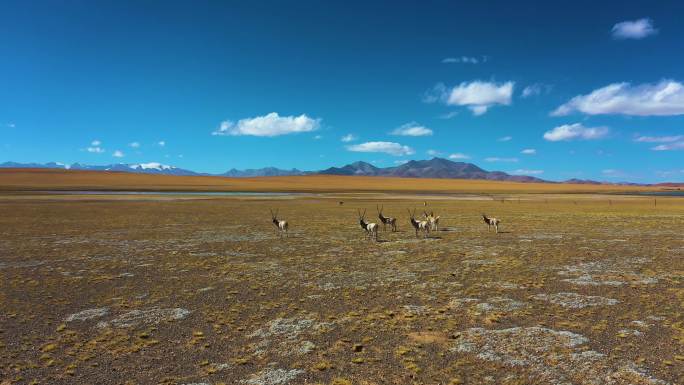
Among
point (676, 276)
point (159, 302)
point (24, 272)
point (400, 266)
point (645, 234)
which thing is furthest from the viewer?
point (645, 234)

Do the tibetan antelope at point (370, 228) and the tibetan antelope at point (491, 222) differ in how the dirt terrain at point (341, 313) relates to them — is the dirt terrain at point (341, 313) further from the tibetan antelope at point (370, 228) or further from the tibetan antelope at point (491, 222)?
the tibetan antelope at point (491, 222)

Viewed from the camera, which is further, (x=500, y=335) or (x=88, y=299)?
(x=88, y=299)

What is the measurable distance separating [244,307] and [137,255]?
437 inches

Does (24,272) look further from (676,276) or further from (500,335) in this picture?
(676,276)

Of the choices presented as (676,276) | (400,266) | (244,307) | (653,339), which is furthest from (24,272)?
(676,276)

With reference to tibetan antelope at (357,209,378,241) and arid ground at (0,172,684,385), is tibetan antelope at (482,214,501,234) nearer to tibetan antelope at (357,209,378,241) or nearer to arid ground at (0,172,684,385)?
arid ground at (0,172,684,385)

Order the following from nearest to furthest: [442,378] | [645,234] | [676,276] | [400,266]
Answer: [442,378] → [676,276] → [400,266] → [645,234]

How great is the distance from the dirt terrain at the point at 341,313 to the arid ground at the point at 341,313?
0.05 m

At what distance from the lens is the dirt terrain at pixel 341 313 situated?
8180 millimetres

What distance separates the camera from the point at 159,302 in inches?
503

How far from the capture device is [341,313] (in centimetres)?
1171

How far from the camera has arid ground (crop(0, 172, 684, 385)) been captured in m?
8.18

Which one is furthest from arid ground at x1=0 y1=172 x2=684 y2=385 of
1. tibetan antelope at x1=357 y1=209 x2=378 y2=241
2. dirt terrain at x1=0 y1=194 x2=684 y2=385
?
tibetan antelope at x1=357 y1=209 x2=378 y2=241

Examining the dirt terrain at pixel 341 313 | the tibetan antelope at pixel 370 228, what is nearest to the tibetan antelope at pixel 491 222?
the dirt terrain at pixel 341 313
